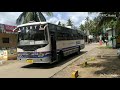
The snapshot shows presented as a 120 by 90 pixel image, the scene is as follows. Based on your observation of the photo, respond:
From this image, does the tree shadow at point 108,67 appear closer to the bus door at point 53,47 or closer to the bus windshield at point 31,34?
the bus door at point 53,47

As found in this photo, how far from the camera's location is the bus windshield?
1482cm

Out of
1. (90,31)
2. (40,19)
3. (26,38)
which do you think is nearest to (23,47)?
(26,38)

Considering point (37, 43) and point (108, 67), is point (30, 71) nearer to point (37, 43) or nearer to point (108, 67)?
point (37, 43)

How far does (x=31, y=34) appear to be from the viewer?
15.1 meters

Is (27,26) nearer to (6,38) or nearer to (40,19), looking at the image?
(40,19)

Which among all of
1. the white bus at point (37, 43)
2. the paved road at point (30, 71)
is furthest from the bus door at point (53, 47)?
the paved road at point (30, 71)

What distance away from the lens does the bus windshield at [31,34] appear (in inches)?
584

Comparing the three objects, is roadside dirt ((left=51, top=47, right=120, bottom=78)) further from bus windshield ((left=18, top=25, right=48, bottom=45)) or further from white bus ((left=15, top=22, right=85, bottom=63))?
bus windshield ((left=18, top=25, right=48, bottom=45))

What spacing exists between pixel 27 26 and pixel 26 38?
77 centimetres

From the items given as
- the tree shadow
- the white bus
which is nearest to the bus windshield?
the white bus

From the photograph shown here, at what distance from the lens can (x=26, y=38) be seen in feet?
50.0

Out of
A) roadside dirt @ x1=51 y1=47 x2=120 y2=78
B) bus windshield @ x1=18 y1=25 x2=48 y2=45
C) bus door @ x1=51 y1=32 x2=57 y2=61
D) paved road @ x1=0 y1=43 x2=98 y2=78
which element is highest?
bus windshield @ x1=18 y1=25 x2=48 y2=45

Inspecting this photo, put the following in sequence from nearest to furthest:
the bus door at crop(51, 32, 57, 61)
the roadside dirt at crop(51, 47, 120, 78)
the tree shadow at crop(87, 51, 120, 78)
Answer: the roadside dirt at crop(51, 47, 120, 78), the tree shadow at crop(87, 51, 120, 78), the bus door at crop(51, 32, 57, 61)
